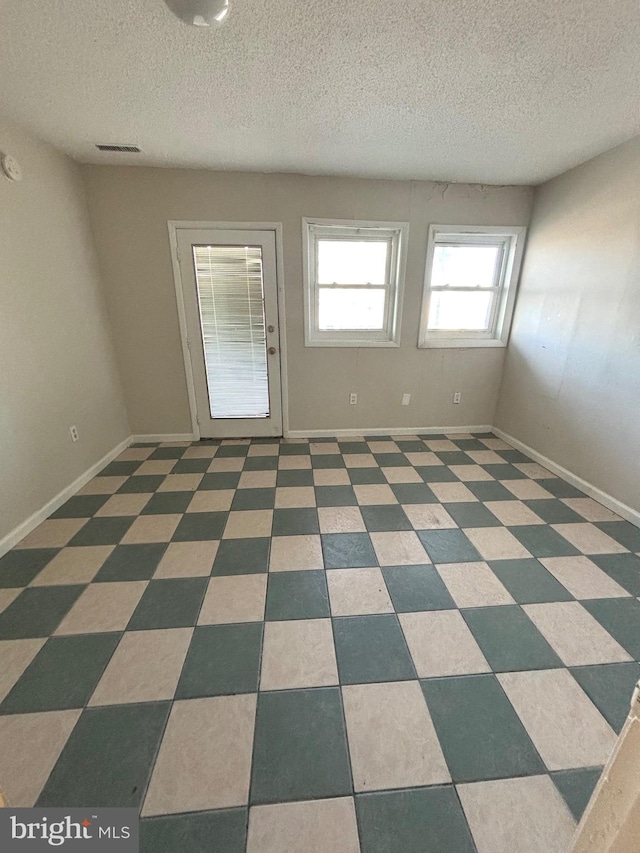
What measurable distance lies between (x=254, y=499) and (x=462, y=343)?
262 centimetres

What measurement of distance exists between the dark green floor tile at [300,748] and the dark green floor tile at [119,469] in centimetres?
226

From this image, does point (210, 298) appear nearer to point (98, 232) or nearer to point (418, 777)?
point (98, 232)

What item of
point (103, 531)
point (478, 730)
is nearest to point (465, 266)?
point (478, 730)

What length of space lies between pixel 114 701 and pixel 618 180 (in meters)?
4.04

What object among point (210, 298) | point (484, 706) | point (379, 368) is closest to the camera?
point (484, 706)

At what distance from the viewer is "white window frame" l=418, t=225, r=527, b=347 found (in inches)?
123

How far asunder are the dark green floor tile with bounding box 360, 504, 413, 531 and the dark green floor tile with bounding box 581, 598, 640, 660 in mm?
946

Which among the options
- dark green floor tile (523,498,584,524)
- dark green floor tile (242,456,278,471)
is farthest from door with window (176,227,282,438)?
dark green floor tile (523,498,584,524)

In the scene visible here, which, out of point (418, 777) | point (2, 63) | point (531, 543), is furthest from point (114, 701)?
point (2, 63)

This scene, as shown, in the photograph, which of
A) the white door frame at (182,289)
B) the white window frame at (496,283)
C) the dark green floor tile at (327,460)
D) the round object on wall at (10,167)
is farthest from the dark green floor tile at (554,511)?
the round object on wall at (10,167)

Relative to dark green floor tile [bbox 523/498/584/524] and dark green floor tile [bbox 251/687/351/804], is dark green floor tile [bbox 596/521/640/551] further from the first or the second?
dark green floor tile [bbox 251/687/351/804]

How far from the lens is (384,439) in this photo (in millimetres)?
3555

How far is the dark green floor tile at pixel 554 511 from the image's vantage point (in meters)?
2.21

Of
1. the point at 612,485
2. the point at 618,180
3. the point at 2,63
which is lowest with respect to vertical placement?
the point at 612,485
